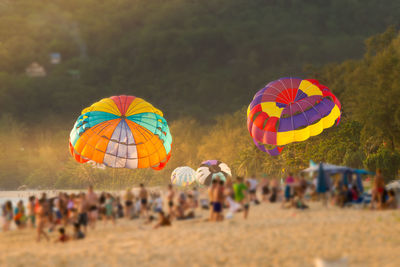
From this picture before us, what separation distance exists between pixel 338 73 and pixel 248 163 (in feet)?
38.7

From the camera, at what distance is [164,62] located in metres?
94.9

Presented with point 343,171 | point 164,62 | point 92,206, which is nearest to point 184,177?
point 343,171

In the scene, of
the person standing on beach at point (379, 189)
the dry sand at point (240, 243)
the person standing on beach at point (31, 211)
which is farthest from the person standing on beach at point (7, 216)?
the person standing on beach at point (379, 189)

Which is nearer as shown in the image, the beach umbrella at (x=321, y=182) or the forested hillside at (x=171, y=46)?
the beach umbrella at (x=321, y=182)

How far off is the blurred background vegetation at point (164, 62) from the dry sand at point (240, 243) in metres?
25.5

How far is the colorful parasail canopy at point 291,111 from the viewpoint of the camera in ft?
84.8

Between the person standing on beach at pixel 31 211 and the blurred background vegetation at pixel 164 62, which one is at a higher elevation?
the blurred background vegetation at pixel 164 62

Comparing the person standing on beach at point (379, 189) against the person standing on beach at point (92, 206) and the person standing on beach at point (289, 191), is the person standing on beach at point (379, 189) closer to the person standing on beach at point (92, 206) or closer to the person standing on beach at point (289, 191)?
the person standing on beach at point (289, 191)

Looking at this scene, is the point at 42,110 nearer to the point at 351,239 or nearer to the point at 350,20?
the point at 350,20

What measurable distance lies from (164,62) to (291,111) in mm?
70136

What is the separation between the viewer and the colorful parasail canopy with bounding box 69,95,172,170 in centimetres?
2825

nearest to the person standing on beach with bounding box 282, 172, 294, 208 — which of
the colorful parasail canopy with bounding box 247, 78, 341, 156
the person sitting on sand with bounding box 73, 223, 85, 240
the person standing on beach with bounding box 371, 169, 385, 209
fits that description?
the person standing on beach with bounding box 371, 169, 385, 209

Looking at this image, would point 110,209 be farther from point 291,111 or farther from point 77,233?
point 291,111

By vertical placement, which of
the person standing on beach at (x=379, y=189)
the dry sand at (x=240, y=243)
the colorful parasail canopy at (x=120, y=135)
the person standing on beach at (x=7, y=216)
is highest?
the colorful parasail canopy at (x=120, y=135)
